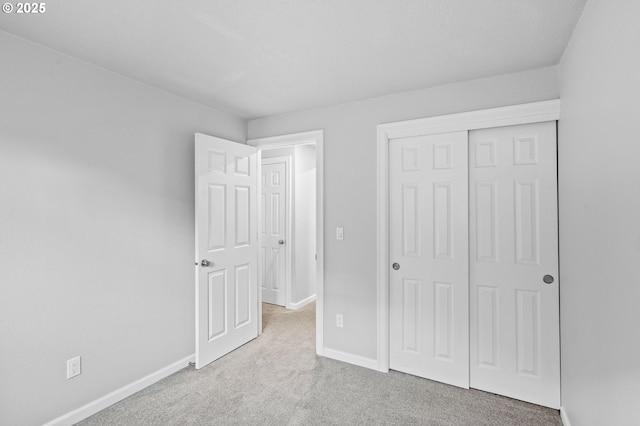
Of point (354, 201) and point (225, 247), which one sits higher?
point (354, 201)

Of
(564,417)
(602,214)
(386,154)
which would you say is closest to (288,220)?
(386,154)

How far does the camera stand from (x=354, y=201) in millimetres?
2781

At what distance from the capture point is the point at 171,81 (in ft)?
7.77

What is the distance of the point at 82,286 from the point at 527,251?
305 centimetres

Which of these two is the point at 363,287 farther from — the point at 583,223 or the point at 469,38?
the point at 469,38

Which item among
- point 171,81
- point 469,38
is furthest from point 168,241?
point 469,38

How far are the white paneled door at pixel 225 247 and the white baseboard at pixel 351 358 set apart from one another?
89cm

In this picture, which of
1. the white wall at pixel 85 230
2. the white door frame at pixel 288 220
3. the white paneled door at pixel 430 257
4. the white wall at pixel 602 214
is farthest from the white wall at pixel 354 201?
the white door frame at pixel 288 220

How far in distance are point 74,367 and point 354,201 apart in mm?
2306

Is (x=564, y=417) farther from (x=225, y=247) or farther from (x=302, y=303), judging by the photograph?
(x=302, y=303)

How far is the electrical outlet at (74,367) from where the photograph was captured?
197 cm

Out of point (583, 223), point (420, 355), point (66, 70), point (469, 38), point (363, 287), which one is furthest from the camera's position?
point (363, 287)

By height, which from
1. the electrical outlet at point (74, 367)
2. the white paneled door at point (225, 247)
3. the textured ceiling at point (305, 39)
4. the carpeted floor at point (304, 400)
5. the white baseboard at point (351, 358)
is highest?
the textured ceiling at point (305, 39)

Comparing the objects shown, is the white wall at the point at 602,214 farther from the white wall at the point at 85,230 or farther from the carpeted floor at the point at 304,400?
the white wall at the point at 85,230
